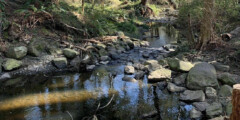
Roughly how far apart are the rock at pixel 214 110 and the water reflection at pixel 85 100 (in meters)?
0.72

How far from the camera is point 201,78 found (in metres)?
6.54

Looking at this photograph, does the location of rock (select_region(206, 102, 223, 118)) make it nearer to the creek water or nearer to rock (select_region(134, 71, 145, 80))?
the creek water

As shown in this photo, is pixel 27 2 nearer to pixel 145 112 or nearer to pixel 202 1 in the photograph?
pixel 202 1

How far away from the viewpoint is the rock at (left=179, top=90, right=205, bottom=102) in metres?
5.96

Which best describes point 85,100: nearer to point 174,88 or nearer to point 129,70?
point 174,88

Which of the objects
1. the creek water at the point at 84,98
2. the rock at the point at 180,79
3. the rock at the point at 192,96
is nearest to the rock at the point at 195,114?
the creek water at the point at 84,98

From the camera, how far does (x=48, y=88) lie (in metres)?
7.11

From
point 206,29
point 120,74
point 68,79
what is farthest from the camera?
point 206,29

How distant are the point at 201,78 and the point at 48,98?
402cm

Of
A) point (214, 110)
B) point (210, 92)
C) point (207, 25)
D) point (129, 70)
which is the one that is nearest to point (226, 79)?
point (210, 92)

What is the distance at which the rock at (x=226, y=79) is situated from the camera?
6.58 meters

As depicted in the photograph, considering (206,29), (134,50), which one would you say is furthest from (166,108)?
(134,50)

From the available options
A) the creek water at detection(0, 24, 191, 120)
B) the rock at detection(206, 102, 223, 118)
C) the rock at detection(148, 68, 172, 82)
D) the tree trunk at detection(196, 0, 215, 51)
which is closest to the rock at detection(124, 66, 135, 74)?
the creek water at detection(0, 24, 191, 120)

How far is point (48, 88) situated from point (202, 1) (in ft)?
21.0
